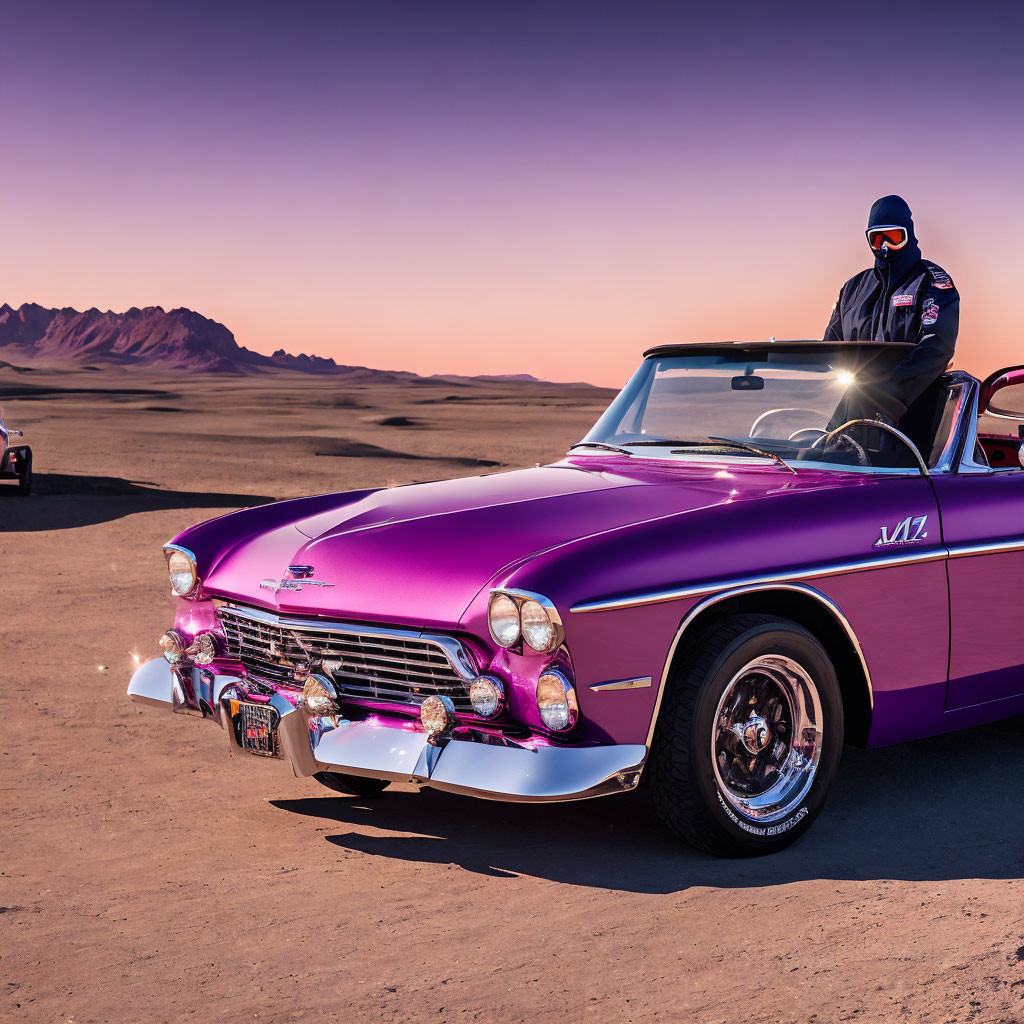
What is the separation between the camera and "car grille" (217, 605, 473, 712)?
425 centimetres

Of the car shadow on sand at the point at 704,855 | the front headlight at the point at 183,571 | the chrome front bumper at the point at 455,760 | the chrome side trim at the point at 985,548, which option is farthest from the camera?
the front headlight at the point at 183,571

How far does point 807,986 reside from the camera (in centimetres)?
340

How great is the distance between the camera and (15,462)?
16391 millimetres

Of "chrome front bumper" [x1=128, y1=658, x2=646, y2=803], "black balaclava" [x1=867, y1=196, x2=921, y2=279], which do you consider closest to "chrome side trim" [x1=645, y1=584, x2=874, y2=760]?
"chrome front bumper" [x1=128, y1=658, x2=646, y2=803]

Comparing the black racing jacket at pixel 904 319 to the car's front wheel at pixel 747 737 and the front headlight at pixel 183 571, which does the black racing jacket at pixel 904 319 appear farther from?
the front headlight at pixel 183 571

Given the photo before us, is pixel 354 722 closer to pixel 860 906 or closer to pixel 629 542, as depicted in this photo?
pixel 629 542

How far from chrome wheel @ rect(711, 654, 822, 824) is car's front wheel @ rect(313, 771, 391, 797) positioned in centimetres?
155

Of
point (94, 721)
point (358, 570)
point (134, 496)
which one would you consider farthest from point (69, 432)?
point (358, 570)

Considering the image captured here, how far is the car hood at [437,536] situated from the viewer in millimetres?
4328

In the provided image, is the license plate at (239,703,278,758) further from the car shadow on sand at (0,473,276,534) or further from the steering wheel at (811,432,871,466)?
the car shadow on sand at (0,473,276,534)

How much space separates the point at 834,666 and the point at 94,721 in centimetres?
354

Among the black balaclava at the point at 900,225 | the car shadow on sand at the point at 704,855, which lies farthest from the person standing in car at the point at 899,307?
the car shadow on sand at the point at 704,855

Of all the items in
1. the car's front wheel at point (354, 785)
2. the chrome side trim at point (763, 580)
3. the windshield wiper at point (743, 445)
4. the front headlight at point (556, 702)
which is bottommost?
the car's front wheel at point (354, 785)

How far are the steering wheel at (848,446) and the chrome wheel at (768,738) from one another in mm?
1158
